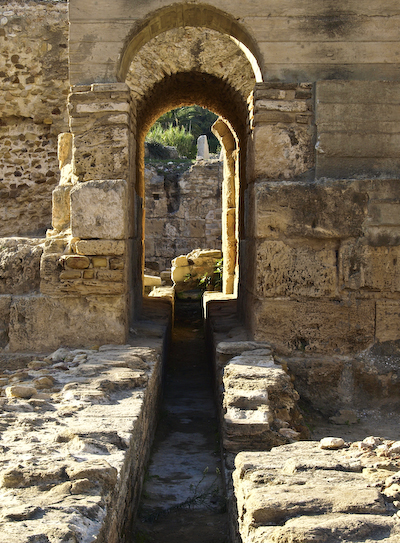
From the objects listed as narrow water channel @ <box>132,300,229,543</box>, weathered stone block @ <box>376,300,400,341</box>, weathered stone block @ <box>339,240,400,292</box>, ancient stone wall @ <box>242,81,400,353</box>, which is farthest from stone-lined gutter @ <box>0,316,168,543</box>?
weathered stone block @ <box>376,300,400,341</box>

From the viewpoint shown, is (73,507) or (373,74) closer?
(73,507)

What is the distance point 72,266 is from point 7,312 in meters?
0.79

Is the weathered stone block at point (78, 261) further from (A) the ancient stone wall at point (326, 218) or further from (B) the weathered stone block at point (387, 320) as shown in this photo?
(B) the weathered stone block at point (387, 320)

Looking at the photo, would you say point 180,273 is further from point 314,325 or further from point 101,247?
point 314,325

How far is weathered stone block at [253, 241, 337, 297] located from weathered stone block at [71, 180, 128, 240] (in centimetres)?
127

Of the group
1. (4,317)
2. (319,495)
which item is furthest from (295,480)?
(4,317)

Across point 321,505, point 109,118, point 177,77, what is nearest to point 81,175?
point 109,118

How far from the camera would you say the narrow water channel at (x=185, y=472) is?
10.2ft

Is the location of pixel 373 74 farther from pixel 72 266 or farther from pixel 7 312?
pixel 7 312

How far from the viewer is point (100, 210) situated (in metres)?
4.66

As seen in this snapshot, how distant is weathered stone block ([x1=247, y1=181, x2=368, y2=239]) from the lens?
4.53 m

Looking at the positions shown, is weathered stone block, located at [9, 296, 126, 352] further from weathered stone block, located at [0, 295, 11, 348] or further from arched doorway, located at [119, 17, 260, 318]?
arched doorway, located at [119, 17, 260, 318]

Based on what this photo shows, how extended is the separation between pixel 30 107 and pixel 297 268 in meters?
5.48

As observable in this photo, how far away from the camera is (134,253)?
569 cm
